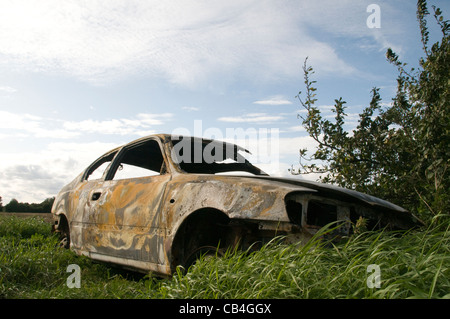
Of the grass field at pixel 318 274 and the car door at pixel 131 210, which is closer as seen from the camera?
A: the grass field at pixel 318 274

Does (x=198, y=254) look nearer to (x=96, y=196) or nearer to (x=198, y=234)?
(x=198, y=234)

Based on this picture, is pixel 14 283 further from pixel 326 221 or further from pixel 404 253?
pixel 404 253

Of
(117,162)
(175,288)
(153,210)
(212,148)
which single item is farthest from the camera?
(117,162)

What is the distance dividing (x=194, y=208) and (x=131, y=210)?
114 cm

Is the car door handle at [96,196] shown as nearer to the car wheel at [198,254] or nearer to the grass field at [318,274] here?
the grass field at [318,274]

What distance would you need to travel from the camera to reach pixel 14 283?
4230mm

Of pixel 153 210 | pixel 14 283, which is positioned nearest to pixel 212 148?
pixel 153 210

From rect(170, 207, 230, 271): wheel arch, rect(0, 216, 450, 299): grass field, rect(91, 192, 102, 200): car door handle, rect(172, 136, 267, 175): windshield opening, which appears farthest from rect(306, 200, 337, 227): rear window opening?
rect(91, 192, 102, 200): car door handle

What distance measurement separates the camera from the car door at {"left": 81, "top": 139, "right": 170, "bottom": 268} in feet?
13.0

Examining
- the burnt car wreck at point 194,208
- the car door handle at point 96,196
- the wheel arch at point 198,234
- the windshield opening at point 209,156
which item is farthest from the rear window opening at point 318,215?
the car door handle at point 96,196

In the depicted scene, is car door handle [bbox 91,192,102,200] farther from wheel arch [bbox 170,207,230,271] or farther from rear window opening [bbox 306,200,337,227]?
rear window opening [bbox 306,200,337,227]

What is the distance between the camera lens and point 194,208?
3.46m

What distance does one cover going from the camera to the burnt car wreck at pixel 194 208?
3.10 meters

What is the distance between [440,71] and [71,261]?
18.2 ft
